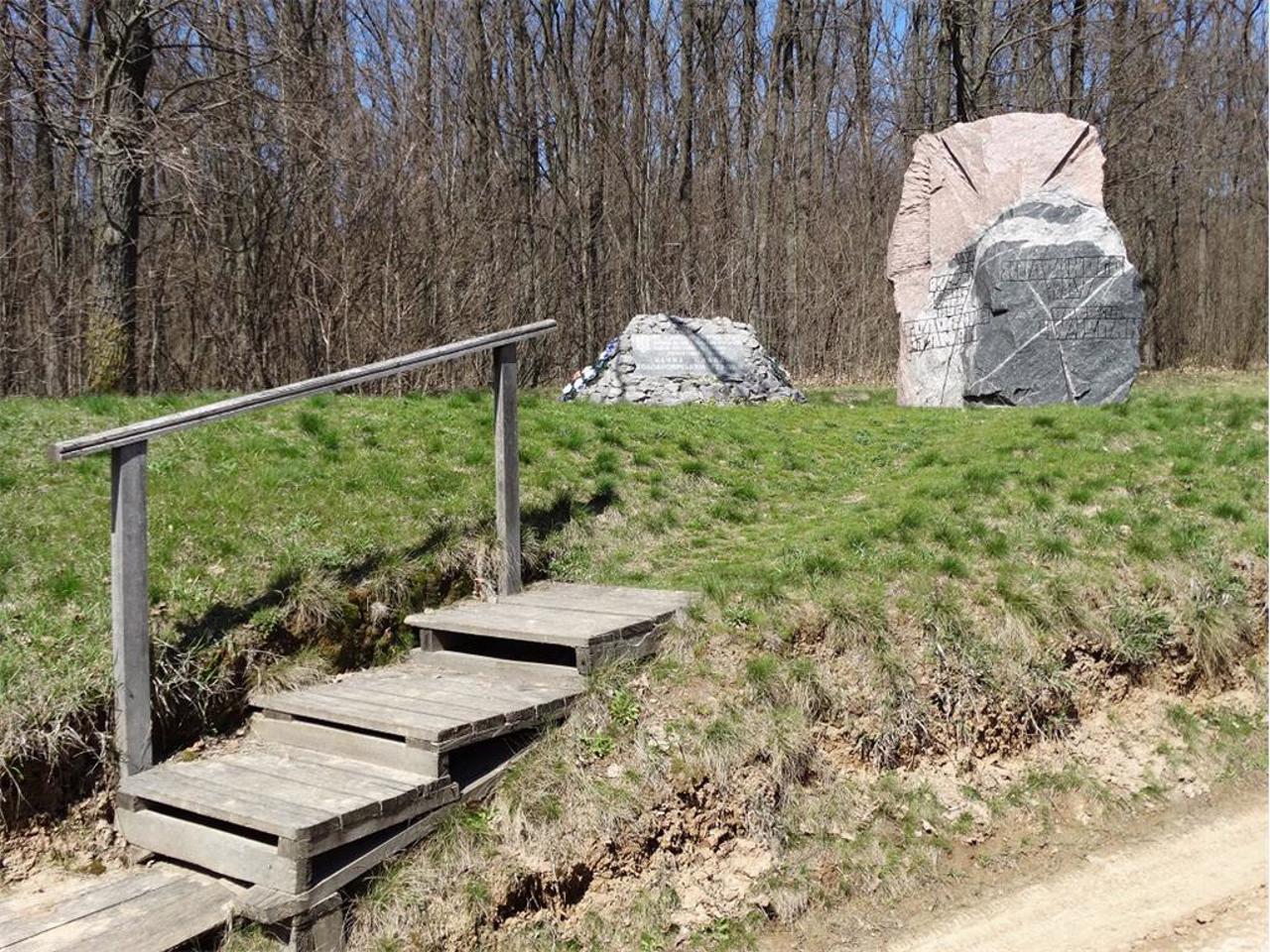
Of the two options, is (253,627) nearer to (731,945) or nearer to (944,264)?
(731,945)

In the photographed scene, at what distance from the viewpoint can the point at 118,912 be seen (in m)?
3.80

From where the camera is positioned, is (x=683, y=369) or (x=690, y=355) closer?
(x=683, y=369)

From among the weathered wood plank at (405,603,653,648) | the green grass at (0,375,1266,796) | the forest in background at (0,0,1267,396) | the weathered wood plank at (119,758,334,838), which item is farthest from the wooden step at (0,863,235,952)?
the forest in background at (0,0,1267,396)

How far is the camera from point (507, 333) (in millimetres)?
6098

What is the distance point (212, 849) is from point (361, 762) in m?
0.68

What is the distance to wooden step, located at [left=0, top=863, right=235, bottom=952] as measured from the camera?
142 inches

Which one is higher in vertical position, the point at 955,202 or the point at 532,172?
the point at 532,172

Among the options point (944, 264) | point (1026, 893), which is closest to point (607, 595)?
point (1026, 893)

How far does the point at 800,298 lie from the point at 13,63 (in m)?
13.5

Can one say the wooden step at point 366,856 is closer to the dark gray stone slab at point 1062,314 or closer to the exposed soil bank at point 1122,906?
the exposed soil bank at point 1122,906

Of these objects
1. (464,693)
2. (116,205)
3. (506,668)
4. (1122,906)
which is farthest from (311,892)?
(116,205)

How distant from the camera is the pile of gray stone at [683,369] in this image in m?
13.2

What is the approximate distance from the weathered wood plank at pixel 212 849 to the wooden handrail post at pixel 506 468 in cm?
234

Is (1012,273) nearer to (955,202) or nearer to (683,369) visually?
(955,202)
